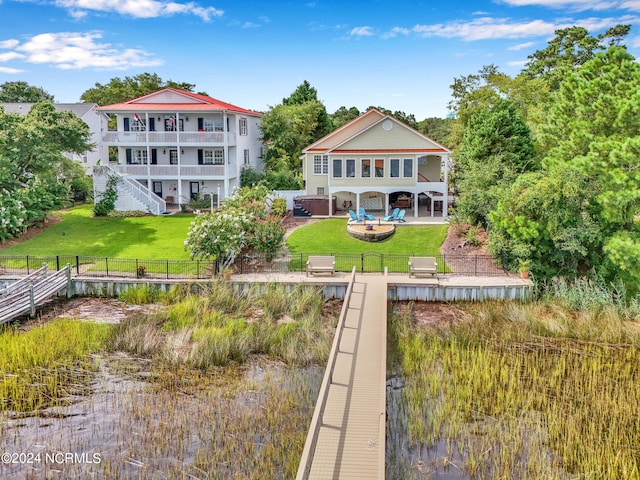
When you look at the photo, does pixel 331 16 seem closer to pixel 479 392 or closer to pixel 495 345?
pixel 495 345

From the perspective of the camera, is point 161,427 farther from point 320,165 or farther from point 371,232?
point 320,165

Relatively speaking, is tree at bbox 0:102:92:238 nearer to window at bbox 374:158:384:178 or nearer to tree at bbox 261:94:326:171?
tree at bbox 261:94:326:171

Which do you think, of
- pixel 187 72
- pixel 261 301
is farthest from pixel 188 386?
pixel 187 72

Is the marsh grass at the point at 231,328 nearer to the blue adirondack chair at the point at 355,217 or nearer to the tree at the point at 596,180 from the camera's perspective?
the tree at the point at 596,180

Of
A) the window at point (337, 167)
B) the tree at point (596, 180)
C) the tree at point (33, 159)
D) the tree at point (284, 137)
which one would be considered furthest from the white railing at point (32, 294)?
the tree at point (284, 137)

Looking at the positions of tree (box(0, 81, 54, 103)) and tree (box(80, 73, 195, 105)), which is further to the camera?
tree (box(0, 81, 54, 103))

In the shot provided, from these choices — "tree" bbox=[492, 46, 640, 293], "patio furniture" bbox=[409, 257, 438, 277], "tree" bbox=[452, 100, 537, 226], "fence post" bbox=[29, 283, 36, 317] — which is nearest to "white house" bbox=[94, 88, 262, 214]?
"tree" bbox=[452, 100, 537, 226]
